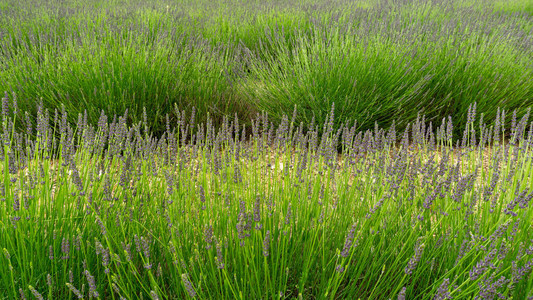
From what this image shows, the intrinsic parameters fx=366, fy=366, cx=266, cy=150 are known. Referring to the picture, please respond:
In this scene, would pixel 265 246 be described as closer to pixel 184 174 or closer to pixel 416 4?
pixel 184 174

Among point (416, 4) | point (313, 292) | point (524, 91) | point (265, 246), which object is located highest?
point (416, 4)

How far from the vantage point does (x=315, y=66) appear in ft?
11.0

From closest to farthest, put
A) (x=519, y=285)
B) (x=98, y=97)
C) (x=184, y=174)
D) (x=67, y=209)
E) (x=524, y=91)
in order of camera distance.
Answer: (x=519, y=285), (x=67, y=209), (x=184, y=174), (x=98, y=97), (x=524, y=91)

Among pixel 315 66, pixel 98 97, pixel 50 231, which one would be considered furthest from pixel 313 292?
pixel 98 97

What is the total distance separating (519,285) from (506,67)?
3.18m

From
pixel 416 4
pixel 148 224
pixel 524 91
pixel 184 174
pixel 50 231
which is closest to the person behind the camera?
pixel 50 231

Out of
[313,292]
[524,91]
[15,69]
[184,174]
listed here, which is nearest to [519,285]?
[313,292]

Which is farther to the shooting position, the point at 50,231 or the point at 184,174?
the point at 184,174

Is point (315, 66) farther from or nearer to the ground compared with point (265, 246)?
farther from the ground

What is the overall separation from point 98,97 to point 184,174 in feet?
5.71

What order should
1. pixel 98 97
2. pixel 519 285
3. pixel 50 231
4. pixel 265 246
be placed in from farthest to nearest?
1. pixel 98 97
2. pixel 50 231
3. pixel 519 285
4. pixel 265 246

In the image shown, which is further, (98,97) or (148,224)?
(98,97)

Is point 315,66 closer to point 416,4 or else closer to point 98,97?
point 98,97

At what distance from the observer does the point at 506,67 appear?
3.72 meters
